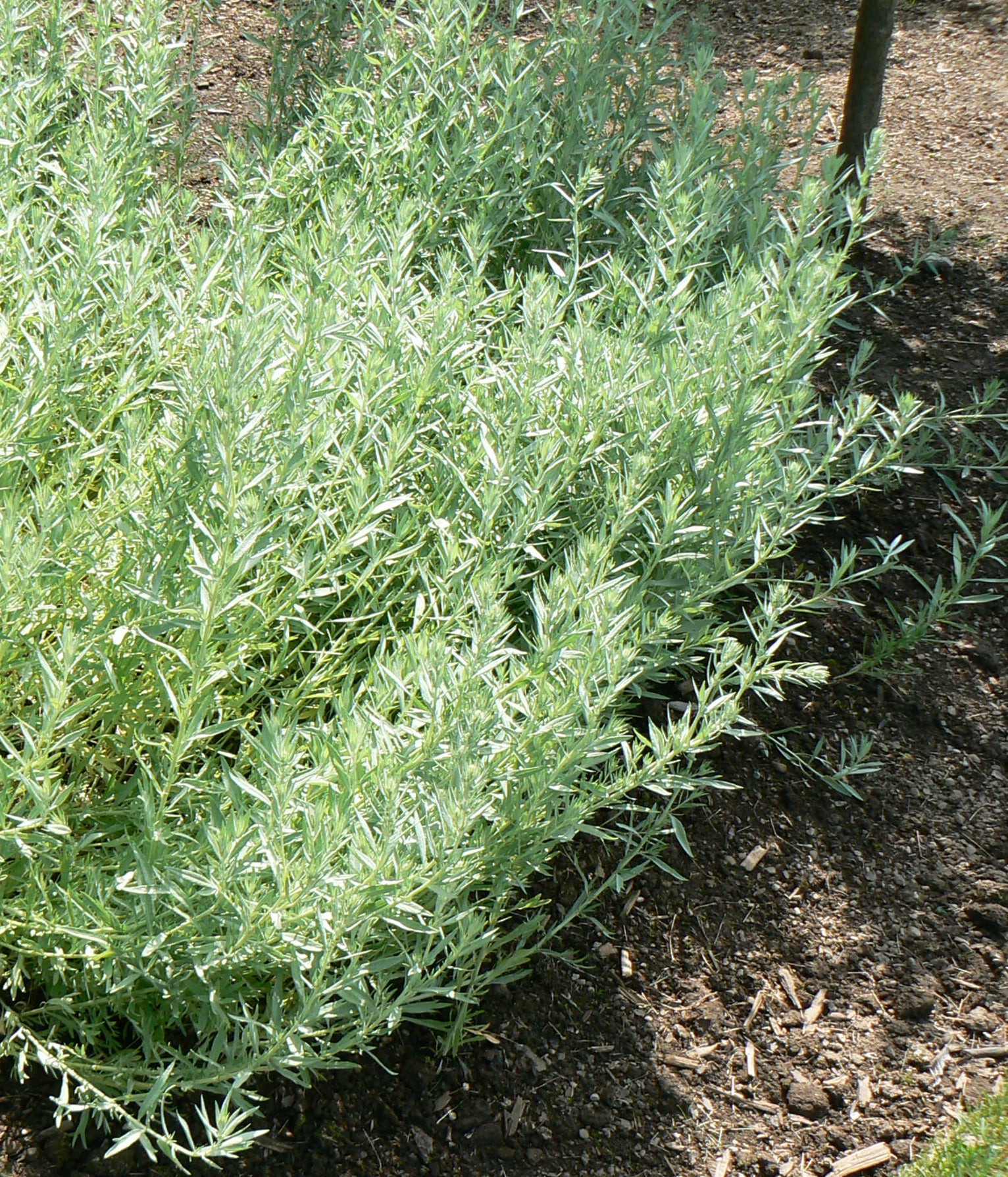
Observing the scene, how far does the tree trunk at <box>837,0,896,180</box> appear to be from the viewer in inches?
182

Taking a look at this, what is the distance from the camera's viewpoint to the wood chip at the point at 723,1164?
2496mm

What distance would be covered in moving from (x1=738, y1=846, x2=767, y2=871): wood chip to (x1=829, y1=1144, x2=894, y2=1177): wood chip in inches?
26.8

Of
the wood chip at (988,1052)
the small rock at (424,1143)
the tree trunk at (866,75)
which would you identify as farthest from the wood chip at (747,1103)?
the tree trunk at (866,75)

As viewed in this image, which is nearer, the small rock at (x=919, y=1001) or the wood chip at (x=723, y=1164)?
the wood chip at (x=723, y=1164)

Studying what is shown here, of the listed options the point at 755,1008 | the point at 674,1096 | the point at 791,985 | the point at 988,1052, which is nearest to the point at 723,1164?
the point at 674,1096

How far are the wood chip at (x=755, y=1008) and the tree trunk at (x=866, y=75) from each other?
314 centimetres

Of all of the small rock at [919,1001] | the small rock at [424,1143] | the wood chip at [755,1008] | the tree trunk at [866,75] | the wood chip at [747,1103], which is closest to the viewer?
the small rock at [424,1143]

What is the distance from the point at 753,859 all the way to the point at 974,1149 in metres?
0.79

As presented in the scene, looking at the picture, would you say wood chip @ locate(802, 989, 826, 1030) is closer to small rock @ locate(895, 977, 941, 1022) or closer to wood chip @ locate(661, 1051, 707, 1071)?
small rock @ locate(895, 977, 941, 1022)

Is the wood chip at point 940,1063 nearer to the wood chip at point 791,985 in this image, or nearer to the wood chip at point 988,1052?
the wood chip at point 988,1052

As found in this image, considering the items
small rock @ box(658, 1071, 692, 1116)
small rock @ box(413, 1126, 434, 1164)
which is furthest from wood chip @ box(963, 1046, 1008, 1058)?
small rock @ box(413, 1126, 434, 1164)

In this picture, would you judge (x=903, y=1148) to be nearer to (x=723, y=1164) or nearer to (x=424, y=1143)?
(x=723, y=1164)

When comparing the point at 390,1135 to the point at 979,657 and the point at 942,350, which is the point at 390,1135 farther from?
the point at 942,350

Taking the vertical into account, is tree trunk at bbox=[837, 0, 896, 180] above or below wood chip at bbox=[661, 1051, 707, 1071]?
above
